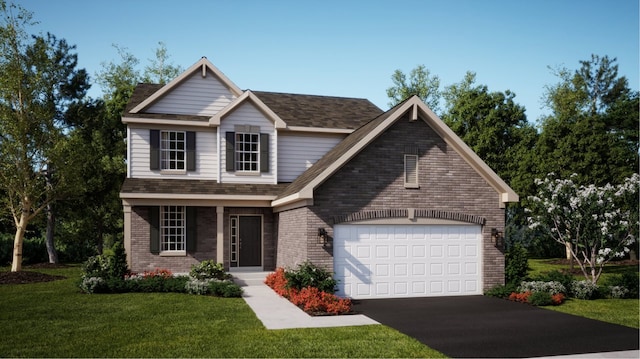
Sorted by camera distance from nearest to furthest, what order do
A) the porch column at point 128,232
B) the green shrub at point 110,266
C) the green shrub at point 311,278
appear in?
1. the green shrub at point 311,278
2. the green shrub at point 110,266
3. the porch column at point 128,232

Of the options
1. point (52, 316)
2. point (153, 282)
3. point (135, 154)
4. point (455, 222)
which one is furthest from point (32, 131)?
point (455, 222)

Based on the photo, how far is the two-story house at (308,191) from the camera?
1681 centimetres

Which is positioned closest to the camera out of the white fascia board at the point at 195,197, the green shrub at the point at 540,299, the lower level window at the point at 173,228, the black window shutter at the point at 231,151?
the green shrub at the point at 540,299

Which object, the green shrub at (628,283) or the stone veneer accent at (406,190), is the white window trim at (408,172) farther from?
the green shrub at (628,283)

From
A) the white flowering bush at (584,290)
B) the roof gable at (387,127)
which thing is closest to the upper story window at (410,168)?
the roof gable at (387,127)

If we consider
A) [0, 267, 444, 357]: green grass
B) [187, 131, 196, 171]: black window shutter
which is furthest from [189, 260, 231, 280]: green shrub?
[187, 131, 196, 171]: black window shutter

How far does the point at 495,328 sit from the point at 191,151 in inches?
534

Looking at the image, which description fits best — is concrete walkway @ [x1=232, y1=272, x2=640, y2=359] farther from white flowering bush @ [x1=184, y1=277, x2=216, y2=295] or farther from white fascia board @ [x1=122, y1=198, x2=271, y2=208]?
white fascia board @ [x1=122, y1=198, x2=271, y2=208]

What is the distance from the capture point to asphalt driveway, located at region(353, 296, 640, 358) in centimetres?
1017

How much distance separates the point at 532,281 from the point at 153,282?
12006mm

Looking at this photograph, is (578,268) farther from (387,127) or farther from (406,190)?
(387,127)

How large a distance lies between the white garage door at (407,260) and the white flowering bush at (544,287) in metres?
1.50

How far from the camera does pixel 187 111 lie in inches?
860

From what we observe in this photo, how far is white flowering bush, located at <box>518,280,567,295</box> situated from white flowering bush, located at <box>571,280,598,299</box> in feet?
1.04
